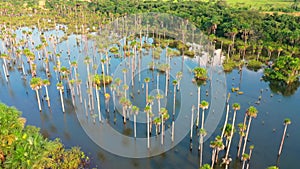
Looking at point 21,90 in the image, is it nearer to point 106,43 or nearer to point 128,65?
point 128,65

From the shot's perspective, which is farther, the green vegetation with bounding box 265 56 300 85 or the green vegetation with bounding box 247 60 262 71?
the green vegetation with bounding box 247 60 262 71

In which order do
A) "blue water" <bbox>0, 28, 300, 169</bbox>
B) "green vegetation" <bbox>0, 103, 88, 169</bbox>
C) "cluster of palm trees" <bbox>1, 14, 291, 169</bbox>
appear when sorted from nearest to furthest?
1. "green vegetation" <bbox>0, 103, 88, 169</bbox>
2. "cluster of palm trees" <bbox>1, 14, 291, 169</bbox>
3. "blue water" <bbox>0, 28, 300, 169</bbox>

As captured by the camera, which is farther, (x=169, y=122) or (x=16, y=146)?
(x=169, y=122)

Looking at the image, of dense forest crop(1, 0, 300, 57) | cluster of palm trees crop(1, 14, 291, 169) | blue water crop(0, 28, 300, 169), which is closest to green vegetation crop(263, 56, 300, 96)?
blue water crop(0, 28, 300, 169)

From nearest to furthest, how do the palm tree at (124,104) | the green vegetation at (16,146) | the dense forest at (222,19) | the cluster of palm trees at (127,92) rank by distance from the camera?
the green vegetation at (16,146)
the cluster of palm trees at (127,92)
the palm tree at (124,104)
the dense forest at (222,19)

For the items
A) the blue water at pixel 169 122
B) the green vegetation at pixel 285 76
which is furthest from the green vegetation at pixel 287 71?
the blue water at pixel 169 122

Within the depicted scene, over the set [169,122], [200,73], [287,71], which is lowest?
[169,122]

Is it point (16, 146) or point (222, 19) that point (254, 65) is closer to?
point (222, 19)

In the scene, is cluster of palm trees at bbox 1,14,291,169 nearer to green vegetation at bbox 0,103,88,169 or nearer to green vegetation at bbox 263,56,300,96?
green vegetation at bbox 0,103,88,169

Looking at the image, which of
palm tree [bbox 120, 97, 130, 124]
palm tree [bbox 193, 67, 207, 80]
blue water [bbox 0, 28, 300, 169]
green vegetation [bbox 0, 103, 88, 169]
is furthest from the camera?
palm tree [bbox 193, 67, 207, 80]

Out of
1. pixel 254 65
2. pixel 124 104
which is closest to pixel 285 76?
pixel 254 65

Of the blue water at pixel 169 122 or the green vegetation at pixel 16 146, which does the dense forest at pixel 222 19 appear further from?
the green vegetation at pixel 16 146

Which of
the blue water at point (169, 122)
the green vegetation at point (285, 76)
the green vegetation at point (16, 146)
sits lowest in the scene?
the blue water at point (169, 122)
